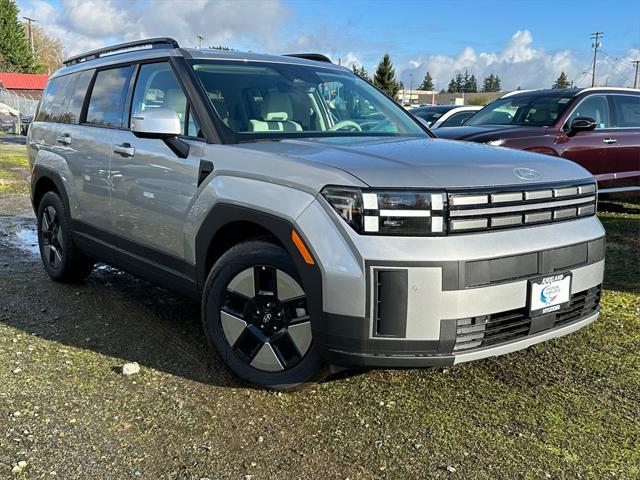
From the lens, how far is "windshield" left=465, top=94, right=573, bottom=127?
27.0 ft

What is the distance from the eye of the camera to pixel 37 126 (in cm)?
579

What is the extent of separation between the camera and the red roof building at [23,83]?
251ft

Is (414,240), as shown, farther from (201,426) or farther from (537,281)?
(201,426)

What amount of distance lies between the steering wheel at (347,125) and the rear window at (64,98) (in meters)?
2.29

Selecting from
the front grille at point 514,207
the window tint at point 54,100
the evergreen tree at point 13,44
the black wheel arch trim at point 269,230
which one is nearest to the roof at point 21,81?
the evergreen tree at point 13,44

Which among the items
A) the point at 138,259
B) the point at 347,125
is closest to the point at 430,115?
the point at 347,125

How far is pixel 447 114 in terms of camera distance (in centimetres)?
1218

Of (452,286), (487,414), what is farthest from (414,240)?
(487,414)

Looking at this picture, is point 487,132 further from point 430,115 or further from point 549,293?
point 430,115

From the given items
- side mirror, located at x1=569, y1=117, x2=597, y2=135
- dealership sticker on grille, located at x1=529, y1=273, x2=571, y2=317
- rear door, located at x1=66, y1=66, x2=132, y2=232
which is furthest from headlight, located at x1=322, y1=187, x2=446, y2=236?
side mirror, located at x1=569, y1=117, x2=597, y2=135

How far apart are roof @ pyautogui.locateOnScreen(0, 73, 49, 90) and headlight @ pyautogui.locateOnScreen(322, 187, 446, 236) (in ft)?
274

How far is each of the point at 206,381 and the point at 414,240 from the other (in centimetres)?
156

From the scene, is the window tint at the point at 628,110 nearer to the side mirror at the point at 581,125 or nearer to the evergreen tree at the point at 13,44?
the side mirror at the point at 581,125

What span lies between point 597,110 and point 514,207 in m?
6.67
